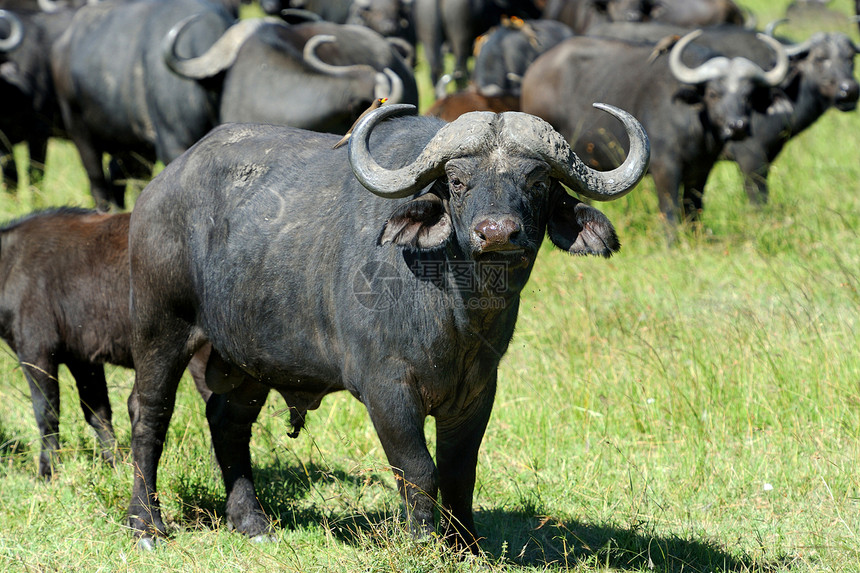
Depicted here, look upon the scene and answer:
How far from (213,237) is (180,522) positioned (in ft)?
4.63

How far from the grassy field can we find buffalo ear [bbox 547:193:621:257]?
121cm

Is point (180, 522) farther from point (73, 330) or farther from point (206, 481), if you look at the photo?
point (73, 330)

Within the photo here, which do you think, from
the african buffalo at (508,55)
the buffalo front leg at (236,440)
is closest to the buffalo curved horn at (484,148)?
the buffalo front leg at (236,440)

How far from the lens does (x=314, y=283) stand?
4059mm

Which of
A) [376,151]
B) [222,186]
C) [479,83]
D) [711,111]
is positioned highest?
[376,151]

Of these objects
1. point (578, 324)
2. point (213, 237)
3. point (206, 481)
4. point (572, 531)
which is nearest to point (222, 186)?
point (213, 237)

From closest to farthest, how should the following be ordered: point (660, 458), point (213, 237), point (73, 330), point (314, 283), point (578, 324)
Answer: point (314, 283)
point (213, 237)
point (660, 458)
point (73, 330)
point (578, 324)

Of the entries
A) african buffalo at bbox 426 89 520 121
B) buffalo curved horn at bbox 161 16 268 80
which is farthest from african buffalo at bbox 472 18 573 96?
buffalo curved horn at bbox 161 16 268 80

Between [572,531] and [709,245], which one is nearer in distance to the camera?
[572,531]

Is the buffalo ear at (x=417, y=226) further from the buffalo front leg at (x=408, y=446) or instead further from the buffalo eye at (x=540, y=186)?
the buffalo front leg at (x=408, y=446)

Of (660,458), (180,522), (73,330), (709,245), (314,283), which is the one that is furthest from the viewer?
(709,245)

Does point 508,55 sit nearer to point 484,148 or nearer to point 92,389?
point 92,389

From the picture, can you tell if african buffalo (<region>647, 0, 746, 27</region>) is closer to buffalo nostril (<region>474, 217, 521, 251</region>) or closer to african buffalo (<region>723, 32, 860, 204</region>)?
african buffalo (<region>723, 32, 860, 204</region>)

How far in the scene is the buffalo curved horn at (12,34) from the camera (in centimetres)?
1130
